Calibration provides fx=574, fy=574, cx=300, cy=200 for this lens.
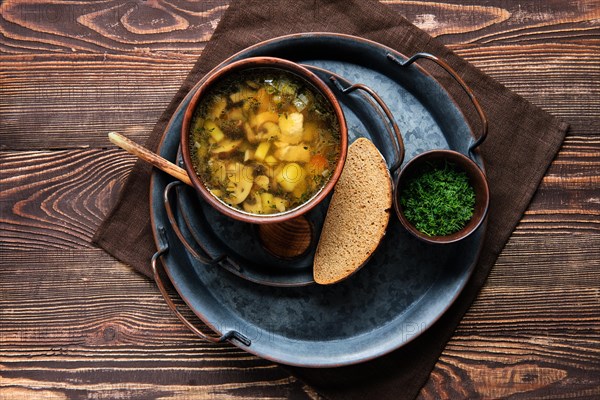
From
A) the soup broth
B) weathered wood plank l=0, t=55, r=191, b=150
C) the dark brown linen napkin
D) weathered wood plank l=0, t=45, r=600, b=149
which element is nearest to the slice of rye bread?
the soup broth

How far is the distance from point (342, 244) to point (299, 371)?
0.53 m

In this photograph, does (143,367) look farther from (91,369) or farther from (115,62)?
(115,62)

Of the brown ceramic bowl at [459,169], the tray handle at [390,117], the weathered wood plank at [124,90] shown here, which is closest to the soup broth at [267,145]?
the tray handle at [390,117]

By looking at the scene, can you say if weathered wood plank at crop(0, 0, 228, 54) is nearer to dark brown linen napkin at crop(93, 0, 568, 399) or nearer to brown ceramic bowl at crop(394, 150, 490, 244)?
dark brown linen napkin at crop(93, 0, 568, 399)

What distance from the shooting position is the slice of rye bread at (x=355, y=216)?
1.99m

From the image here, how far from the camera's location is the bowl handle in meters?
1.92

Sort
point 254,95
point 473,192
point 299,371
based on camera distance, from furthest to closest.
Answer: point 299,371 < point 473,192 < point 254,95

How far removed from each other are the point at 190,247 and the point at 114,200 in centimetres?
51

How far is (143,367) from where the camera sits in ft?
7.38

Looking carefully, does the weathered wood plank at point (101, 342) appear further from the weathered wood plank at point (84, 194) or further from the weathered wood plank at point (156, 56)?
the weathered wood plank at point (156, 56)

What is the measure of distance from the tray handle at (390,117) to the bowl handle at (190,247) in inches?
25.9

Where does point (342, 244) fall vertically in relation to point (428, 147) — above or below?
below

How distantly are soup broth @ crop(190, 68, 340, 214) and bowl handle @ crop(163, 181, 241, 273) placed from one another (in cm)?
17

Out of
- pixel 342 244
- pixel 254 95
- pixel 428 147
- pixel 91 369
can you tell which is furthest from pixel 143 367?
pixel 428 147
